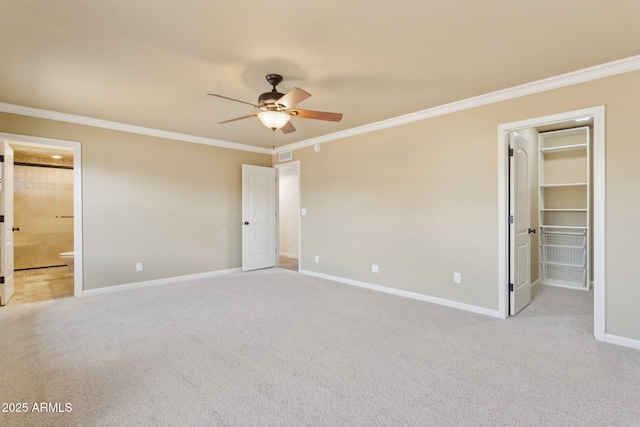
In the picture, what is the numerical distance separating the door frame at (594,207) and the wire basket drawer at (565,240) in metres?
2.27

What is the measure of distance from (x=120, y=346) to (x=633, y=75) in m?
4.99

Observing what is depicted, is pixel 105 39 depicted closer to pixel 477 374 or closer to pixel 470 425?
pixel 470 425

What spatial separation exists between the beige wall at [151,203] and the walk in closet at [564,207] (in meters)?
5.24

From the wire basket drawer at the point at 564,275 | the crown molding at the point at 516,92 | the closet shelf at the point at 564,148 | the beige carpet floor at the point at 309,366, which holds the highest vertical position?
the crown molding at the point at 516,92

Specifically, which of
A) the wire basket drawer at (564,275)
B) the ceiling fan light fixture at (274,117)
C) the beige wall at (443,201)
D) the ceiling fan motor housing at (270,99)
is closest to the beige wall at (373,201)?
the beige wall at (443,201)

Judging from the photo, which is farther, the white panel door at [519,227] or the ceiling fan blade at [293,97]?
the white panel door at [519,227]

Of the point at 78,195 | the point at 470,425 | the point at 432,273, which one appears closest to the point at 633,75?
the point at 432,273

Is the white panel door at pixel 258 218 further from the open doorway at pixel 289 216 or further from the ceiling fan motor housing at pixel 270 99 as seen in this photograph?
the ceiling fan motor housing at pixel 270 99

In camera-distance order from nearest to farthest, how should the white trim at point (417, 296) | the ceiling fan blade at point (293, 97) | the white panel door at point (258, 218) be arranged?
the ceiling fan blade at point (293, 97) < the white trim at point (417, 296) < the white panel door at point (258, 218)

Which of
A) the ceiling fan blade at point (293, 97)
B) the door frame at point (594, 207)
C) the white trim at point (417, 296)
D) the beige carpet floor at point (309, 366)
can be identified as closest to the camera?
the beige carpet floor at point (309, 366)

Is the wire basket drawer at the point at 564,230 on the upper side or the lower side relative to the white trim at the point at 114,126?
lower

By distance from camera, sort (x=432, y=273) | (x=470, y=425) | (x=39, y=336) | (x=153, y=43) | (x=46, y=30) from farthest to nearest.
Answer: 1. (x=432, y=273)
2. (x=39, y=336)
3. (x=153, y=43)
4. (x=46, y=30)
5. (x=470, y=425)

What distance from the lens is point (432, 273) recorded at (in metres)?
3.92

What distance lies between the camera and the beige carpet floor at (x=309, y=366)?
70.7 inches
